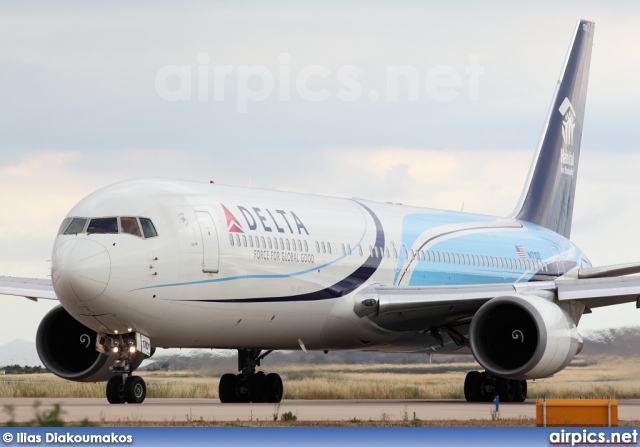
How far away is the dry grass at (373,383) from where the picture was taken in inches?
1046

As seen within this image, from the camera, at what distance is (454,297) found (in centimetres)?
2264

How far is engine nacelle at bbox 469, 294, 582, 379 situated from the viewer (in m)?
20.8

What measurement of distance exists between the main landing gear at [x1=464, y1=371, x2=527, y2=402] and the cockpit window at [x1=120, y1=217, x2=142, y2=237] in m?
9.11

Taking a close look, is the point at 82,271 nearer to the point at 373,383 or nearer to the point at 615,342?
the point at 373,383

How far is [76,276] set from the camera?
1802 cm

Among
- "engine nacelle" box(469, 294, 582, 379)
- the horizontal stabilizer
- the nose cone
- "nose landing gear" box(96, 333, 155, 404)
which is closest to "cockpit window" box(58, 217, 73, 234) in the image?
the nose cone

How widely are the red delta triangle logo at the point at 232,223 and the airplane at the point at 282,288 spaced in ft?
0.12

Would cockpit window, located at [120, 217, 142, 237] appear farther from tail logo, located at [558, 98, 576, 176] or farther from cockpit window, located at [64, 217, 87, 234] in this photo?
tail logo, located at [558, 98, 576, 176]

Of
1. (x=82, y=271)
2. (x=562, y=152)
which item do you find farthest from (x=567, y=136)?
(x=82, y=271)

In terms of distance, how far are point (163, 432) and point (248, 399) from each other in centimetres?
1049

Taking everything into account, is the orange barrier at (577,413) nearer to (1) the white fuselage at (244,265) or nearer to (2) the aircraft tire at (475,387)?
(1) the white fuselage at (244,265)

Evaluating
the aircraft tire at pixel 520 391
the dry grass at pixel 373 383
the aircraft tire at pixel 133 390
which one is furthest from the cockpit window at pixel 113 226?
the aircraft tire at pixel 520 391

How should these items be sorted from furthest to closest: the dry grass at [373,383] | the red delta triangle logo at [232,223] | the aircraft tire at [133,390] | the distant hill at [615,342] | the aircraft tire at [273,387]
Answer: the distant hill at [615,342], the dry grass at [373,383], the aircraft tire at [273,387], the red delta triangle logo at [232,223], the aircraft tire at [133,390]

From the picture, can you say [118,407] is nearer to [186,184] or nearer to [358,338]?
[186,184]
